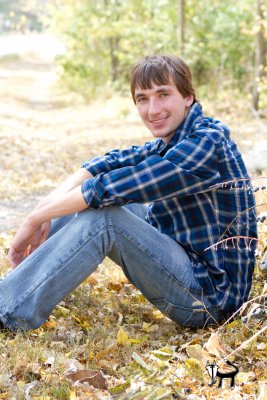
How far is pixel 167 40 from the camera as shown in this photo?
13859 millimetres

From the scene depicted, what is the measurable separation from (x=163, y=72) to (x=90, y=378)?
1.35 meters

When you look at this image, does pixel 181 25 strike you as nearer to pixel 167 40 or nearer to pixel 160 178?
pixel 167 40

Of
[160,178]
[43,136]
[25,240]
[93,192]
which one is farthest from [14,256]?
[43,136]

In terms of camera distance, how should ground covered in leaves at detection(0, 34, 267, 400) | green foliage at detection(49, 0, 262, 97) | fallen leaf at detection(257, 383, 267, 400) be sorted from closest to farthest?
fallen leaf at detection(257, 383, 267, 400)
ground covered in leaves at detection(0, 34, 267, 400)
green foliage at detection(49, 0, 262, 97)

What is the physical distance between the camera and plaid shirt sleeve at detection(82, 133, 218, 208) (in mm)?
2543

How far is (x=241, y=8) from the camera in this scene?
41.7ft

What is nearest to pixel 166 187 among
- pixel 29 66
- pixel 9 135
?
pixel 9 135

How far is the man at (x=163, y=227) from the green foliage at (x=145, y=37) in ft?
26.6

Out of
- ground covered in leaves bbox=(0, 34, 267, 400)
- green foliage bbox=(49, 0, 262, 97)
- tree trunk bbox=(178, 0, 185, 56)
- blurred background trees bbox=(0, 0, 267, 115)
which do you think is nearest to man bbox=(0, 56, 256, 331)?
ground covered in leaves bbox=(0, 34, 267, 400)

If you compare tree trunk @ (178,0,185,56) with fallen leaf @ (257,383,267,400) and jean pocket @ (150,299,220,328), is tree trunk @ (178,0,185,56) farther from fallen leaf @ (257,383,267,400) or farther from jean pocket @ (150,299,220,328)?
fallen leaf @ (257,383,267,400)

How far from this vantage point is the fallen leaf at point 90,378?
228 cm

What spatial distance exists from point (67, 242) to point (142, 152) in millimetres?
735

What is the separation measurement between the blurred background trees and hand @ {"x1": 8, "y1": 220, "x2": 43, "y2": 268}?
22.5 feet

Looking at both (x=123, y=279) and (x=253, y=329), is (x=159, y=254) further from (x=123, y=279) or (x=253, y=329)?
(x=123, y=279)
